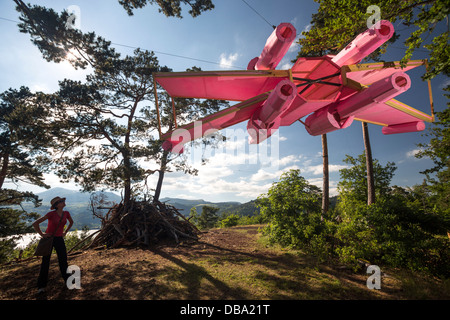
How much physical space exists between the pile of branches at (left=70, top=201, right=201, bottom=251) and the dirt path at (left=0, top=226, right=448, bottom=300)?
174 centimetres

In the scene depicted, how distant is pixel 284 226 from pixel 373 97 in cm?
561

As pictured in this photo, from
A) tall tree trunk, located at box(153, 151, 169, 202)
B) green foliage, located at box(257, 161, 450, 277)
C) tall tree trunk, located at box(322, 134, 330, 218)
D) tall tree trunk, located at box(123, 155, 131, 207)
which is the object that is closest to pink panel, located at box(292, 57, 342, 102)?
green foliage, located at box(257, 161, 450, 277)

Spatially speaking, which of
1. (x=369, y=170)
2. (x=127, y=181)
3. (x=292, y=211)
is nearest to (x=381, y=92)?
(x=292, y=211)

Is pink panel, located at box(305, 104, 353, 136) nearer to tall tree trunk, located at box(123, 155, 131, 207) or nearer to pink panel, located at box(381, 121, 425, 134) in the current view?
pink panel, located at box(381, 121, 425, 134)

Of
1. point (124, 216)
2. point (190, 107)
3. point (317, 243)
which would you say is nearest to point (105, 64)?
point (190, 107)

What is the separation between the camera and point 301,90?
2762mm

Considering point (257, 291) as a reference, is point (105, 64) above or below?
above

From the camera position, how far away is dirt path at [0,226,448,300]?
3.21 metres

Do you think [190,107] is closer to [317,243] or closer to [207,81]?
[207,81]

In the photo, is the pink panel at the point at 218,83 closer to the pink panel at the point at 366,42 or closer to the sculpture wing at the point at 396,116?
the pink panel at the point at 366,42

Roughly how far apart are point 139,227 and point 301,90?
888 centimetres

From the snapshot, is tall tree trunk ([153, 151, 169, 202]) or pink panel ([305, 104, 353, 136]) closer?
pink panel ([305, 104, 353, 136])
